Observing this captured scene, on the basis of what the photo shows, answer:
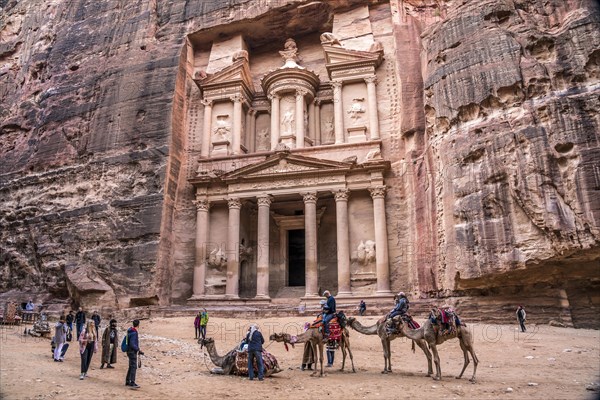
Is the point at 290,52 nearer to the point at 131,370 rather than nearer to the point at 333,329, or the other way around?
the point at 333,329

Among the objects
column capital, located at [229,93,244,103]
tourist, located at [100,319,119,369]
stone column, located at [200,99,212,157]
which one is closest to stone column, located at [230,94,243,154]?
column capital, located at [229,93,244,103]

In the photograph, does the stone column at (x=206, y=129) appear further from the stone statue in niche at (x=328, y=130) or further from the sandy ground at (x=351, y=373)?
the sandy ground at (x=351, y=373)

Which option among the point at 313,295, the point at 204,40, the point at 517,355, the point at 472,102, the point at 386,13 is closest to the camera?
the point at 517,355

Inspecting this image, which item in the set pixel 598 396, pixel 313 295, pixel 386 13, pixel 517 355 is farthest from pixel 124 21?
pixel 598 396

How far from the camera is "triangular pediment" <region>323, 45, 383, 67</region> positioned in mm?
25375

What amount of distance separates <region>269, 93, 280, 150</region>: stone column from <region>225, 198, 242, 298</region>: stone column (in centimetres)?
407

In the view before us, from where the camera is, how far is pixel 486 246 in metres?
16.2

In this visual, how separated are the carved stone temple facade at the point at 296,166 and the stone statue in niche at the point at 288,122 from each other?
0.20ft

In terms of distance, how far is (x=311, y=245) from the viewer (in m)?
22.6

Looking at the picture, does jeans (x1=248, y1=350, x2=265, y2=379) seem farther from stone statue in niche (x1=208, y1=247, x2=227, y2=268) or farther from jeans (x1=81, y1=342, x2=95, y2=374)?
stone statue in niche (x1=208, y1=247, x2=227, y2=268)

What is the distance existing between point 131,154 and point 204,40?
9.33 m

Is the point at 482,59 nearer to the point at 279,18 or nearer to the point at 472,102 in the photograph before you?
the point at 472,102

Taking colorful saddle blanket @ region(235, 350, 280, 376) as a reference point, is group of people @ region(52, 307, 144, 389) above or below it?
above

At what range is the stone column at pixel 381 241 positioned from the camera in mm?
21281
